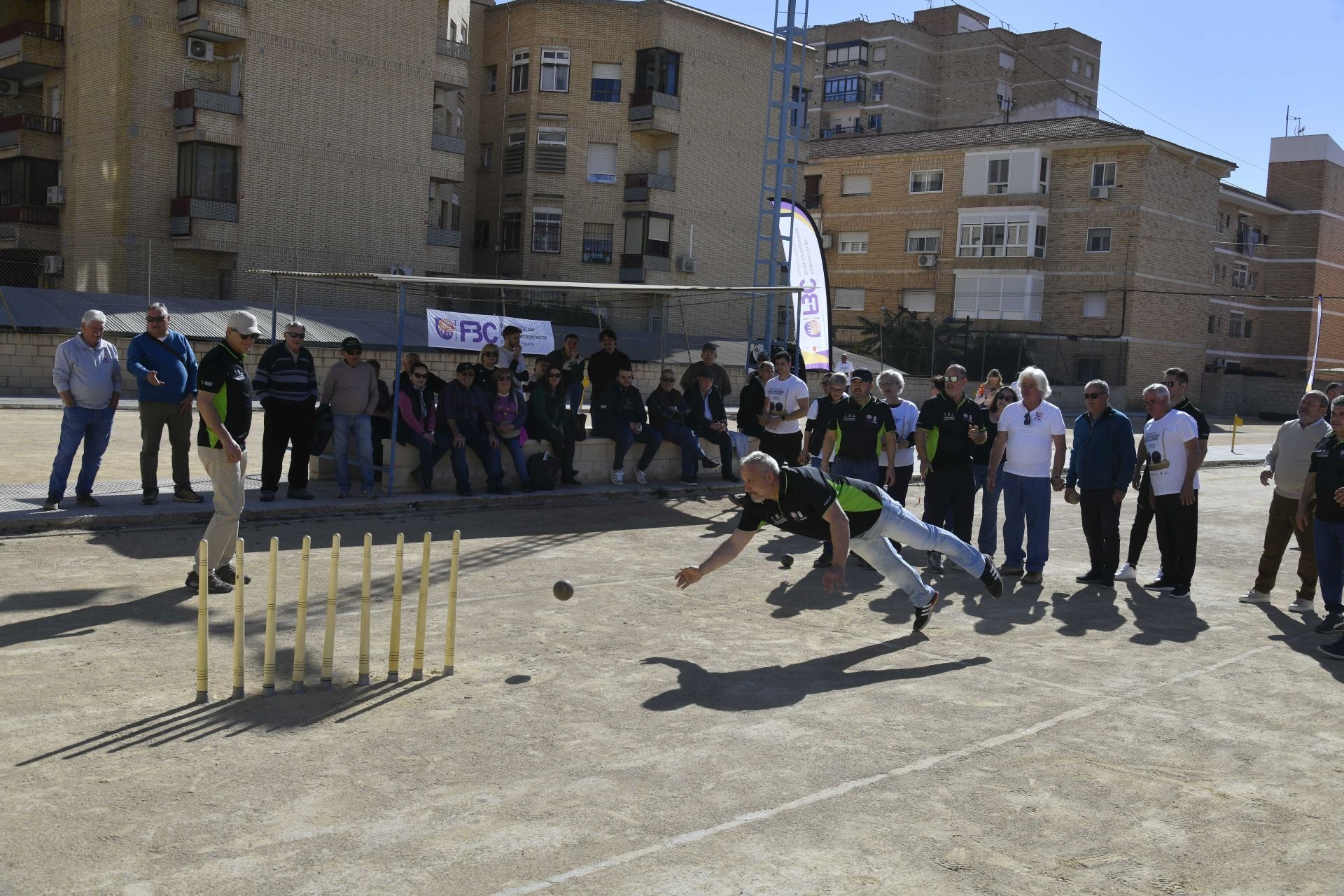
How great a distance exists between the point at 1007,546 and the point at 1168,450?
67.0 inches

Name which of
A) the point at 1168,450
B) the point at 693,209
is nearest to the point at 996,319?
the point at 693,209

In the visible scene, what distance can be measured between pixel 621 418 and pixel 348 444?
4.06 meters

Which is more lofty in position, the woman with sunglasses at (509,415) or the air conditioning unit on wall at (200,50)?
the air conditioning unit on wall at (200,50)

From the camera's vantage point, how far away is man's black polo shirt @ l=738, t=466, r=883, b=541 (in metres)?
8.30

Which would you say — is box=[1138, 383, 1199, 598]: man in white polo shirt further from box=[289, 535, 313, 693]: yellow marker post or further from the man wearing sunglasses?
the man wearing sunglasses

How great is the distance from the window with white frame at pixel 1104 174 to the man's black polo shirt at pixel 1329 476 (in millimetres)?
47521

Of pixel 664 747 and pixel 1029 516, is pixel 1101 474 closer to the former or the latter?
pixel 1029 516

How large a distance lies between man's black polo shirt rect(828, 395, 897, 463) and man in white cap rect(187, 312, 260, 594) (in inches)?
A: 232

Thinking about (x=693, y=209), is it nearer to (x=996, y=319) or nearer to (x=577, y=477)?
(x=996, y=319)

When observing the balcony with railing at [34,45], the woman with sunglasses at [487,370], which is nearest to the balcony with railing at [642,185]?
the balcony with railing at [34,45]

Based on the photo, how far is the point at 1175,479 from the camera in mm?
11281

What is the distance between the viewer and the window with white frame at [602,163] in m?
47.0

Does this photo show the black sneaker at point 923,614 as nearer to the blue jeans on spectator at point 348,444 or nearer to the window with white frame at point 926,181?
the blue jeans on spectator at point 348,444

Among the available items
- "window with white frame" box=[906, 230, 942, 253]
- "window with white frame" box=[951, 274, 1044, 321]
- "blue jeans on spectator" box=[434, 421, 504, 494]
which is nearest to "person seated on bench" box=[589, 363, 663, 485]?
"blue jeans on spectator" box=[434, 421, 504, 494]
